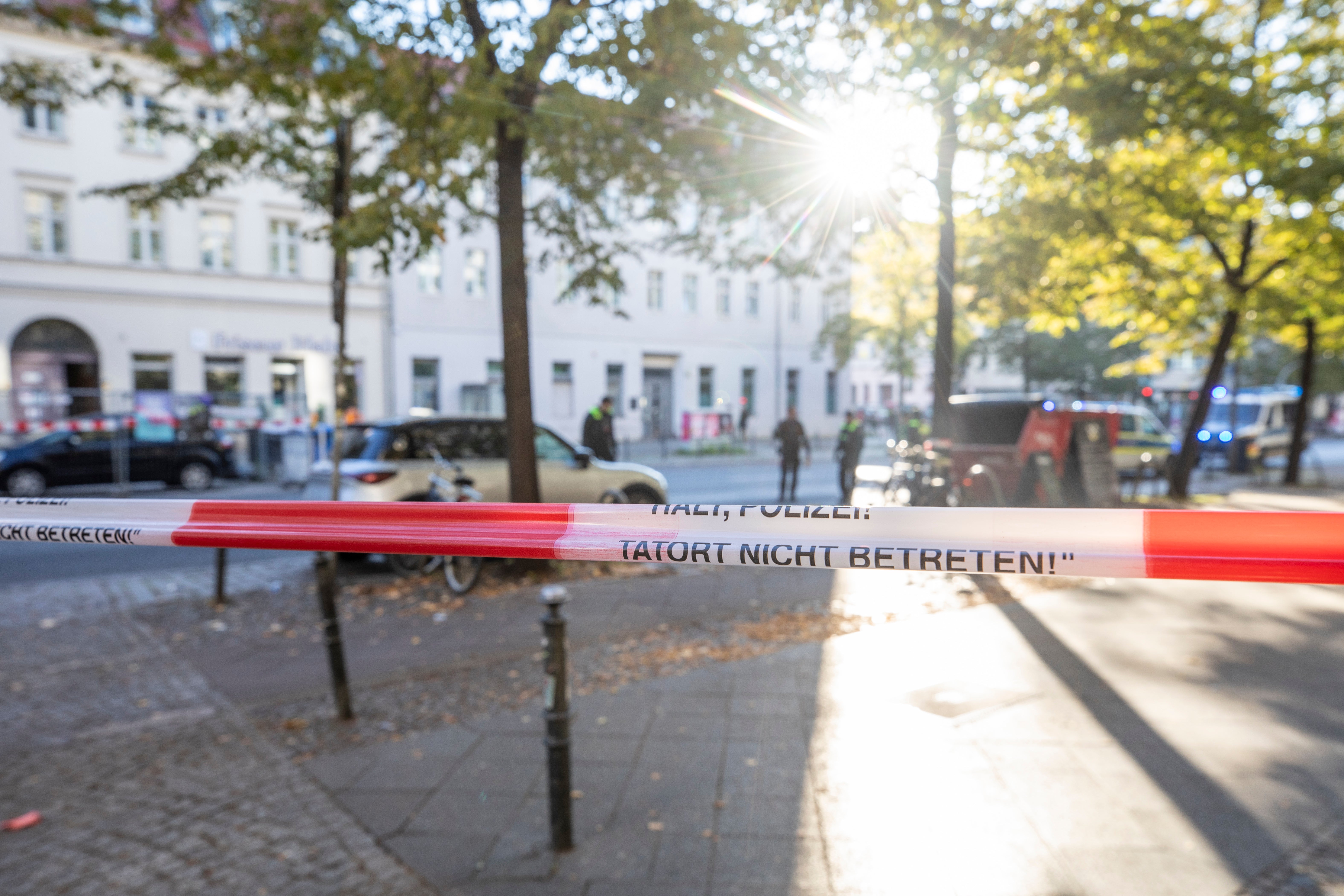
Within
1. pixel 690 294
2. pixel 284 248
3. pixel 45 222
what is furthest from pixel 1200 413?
pixel 45 222

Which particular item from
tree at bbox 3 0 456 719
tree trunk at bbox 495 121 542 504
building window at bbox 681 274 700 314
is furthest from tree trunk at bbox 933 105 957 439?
building window at bbox 681 274 700 314

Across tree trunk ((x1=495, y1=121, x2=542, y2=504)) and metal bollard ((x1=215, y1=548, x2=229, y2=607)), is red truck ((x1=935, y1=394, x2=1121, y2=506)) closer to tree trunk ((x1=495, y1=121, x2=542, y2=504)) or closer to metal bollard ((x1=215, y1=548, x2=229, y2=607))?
tree trunk ((x1=495, y1=121, x2=542, y2=504))

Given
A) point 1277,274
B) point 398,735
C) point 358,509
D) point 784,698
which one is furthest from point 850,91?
point 1277,274

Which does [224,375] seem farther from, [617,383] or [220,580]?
[220,580]

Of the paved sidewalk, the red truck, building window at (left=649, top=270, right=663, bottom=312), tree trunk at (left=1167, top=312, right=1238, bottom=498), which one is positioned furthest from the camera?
building window at (left=649, top=270, right=663, bottom=312)

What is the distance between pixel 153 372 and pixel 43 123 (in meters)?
7.58

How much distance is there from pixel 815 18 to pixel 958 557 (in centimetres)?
814

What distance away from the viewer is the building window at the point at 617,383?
35.2 meters

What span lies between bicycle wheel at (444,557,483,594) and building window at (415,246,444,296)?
2462 centimetres

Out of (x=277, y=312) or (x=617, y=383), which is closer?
(x=277, y=312)

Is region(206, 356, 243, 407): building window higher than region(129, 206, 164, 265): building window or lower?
lower

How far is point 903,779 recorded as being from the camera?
3.67m

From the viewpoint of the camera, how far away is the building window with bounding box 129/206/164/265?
25.9m

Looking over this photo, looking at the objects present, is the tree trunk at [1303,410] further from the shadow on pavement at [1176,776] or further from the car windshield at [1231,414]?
the shadow on pavement at [1176,776]
